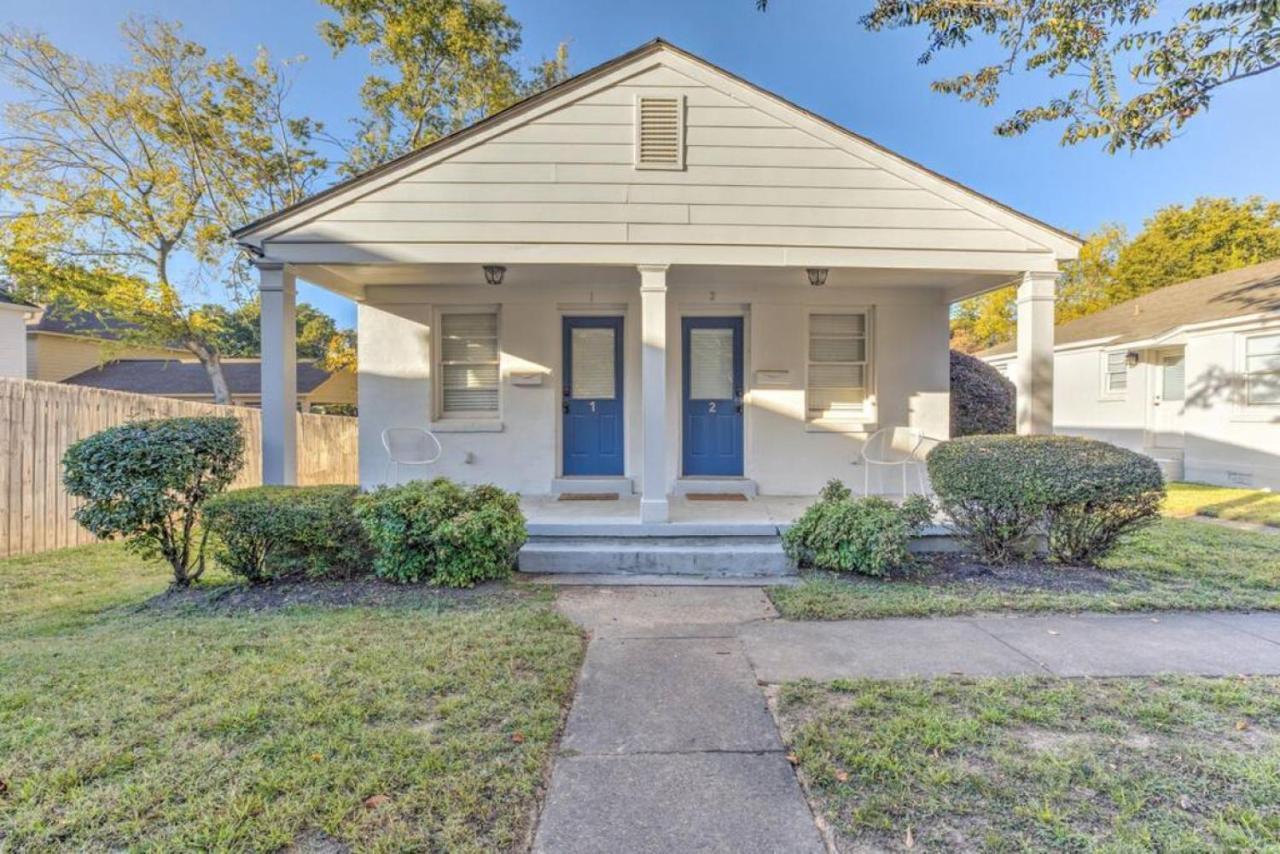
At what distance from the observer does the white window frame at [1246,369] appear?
9.41 meters

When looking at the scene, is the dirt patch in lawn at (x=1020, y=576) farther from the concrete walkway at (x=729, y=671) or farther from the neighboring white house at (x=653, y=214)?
the neighboring white house at (x=653, y=214)

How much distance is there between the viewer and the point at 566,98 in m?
5.49

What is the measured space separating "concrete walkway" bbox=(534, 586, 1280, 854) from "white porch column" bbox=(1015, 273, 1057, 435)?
6.64 feet

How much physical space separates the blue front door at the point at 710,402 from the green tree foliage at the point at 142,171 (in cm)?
1178

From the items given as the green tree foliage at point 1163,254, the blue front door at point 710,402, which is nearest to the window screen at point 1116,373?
the green tree foliage at point 1163,254

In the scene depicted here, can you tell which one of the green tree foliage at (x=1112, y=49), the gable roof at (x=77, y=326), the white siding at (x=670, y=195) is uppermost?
the green tree foliage at (x=1112, y=49)

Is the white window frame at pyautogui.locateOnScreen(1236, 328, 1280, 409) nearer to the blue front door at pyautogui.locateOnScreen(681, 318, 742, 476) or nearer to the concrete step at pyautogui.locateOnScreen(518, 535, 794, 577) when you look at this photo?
the blue front door at pyautogui.locateOnScreen(681, 318, 742, 476)

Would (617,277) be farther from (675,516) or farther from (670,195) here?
(675,516)

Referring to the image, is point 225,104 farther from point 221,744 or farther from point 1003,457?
point 1003,457

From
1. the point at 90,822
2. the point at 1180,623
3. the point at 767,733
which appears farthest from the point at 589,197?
the point at 1180,623

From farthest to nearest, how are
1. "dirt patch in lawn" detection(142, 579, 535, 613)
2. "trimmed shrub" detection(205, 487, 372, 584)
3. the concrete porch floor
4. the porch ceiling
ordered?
the porch ceiling → the concrete porch floor → "trimmed shrub" detection(205, 487, 372, 584) → "dirt patch in lawn" detection(142, 579, 535, 613)

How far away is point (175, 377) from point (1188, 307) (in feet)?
88.3

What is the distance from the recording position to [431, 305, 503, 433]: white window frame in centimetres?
712

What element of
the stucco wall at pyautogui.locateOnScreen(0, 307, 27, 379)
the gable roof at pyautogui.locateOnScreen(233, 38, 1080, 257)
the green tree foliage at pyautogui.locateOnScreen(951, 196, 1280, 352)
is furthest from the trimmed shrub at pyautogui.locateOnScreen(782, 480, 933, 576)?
the green tree foliage at pyautogui.locateOnScreen(951, 196, 1280, 352)
